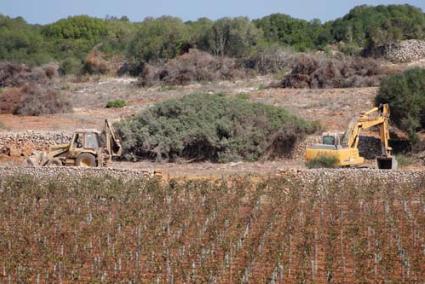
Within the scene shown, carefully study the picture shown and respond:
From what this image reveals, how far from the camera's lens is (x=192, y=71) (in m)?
41.8

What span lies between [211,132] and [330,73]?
12.6 metres

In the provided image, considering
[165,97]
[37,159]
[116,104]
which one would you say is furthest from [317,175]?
[165,97]

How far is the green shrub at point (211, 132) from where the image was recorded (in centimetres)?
2594

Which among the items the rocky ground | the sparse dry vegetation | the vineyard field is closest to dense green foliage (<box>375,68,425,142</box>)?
the rocky ground

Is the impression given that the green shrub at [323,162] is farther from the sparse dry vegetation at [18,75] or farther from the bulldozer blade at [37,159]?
the sparse dry vegetation at [18,75]

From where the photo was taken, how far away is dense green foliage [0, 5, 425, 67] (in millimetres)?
49156

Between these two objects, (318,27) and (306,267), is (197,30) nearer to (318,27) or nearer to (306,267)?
(318,27)

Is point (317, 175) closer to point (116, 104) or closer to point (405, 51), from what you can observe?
point (116, 104)

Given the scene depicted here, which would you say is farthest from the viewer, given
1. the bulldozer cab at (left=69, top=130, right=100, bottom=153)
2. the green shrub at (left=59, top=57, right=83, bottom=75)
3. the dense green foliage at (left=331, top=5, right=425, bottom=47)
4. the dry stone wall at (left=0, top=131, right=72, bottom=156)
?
the green shrub at (left=59, top=57, right=83, bottom=75)

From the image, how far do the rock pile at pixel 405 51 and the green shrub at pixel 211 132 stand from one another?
18637 mm

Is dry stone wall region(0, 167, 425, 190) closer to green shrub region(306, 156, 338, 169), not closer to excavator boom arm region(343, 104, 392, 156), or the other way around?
green shrub region(306, 156, 338, 169)

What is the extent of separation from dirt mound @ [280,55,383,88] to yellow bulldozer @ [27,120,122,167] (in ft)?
51.4

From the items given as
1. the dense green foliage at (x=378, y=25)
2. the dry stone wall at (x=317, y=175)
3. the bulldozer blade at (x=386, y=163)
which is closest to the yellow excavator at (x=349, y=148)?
the bulldozer blade at (x=386, y=163)

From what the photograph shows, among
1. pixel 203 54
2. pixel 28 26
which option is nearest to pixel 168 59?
pixel 203 54
